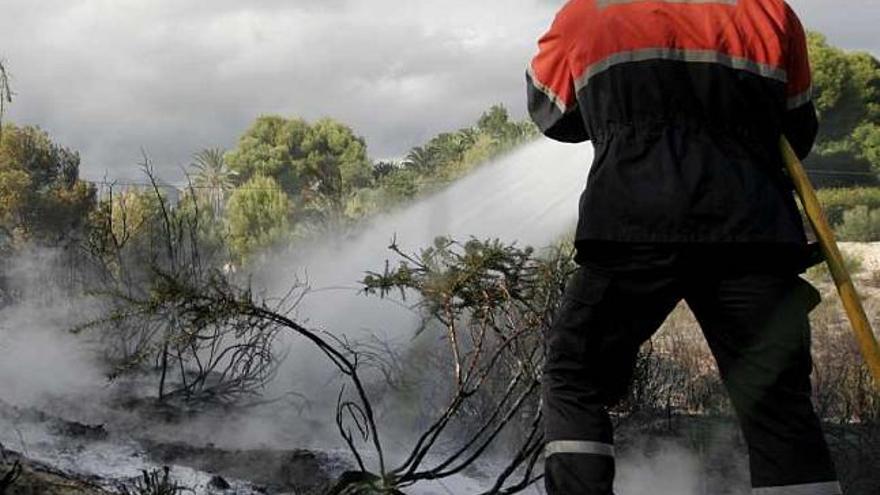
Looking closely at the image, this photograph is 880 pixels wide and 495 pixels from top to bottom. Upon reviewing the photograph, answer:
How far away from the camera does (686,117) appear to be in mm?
2305

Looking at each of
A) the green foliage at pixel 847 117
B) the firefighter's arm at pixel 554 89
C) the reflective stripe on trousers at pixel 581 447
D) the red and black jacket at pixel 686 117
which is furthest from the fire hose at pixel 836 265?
the green foliage at pixel 847 117

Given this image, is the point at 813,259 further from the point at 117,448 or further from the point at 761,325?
the point at 117,448

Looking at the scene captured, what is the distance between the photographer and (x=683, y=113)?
90.8 inches

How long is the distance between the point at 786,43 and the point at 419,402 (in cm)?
360

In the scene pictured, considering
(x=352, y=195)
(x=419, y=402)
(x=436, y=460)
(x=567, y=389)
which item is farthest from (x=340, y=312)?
(x=352, y=195)

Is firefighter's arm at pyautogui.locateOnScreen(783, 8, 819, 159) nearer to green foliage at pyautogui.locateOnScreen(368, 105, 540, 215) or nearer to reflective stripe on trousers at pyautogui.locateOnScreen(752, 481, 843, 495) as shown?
A: reflective stripe on trousers at pyautogui.locateOnScreen(752, 481, 843, 495)

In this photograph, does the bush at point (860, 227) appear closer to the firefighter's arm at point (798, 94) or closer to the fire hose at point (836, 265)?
the firefighter's arm at point (798, 94)

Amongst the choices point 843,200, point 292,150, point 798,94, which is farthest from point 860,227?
point 292,150

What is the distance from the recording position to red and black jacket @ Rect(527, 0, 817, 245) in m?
2.25

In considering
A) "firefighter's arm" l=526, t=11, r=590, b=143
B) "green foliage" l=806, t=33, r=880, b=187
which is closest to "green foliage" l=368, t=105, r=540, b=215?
"green foliage" l=806, t=33, r=880, b=187

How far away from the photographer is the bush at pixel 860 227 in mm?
22089

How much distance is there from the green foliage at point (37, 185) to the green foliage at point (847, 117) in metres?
19.6

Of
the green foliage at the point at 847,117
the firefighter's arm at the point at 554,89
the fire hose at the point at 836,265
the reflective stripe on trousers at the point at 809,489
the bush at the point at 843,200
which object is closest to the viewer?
the reflective stripe on trousers at the point at 809,489

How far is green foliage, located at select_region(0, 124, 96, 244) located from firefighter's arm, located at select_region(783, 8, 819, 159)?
46.2 feet
